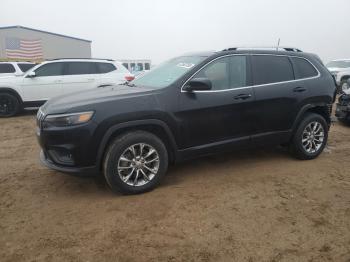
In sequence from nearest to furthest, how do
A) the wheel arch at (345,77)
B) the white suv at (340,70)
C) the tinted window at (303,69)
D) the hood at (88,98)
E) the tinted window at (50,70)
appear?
1. the hood at (88,98)
2. the tinted window at (303,69)
3. the tinted window at (50,70)
4. the wheel arch at (345,77)
5. the white suv at (340,70)

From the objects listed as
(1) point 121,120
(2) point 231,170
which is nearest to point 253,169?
(2) point 231,170

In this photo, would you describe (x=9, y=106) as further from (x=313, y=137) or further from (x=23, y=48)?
(x=23, y=48)

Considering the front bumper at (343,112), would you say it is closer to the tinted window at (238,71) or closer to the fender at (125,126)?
the tinted window at (238,71)

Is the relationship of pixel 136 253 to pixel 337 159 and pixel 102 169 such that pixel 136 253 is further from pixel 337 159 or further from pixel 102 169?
pixel 337 159

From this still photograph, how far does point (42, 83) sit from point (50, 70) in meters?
0.47

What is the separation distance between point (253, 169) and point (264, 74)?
4.51 ft

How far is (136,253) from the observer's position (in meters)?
2.76

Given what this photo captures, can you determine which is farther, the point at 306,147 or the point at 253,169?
the point at 306,147

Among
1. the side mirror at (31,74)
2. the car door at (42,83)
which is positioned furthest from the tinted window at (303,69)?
the side mirror at (31,74)

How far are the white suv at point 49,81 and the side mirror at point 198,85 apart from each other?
6489mm

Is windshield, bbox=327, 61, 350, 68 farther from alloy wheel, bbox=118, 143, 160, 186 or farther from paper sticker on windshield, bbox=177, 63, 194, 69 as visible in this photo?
alloy wheel, bbox=118, 143, 160, 186

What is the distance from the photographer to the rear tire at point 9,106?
9470 mm

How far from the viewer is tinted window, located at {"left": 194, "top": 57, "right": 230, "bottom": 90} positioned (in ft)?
13.8

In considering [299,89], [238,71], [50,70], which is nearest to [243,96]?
[238,71]
